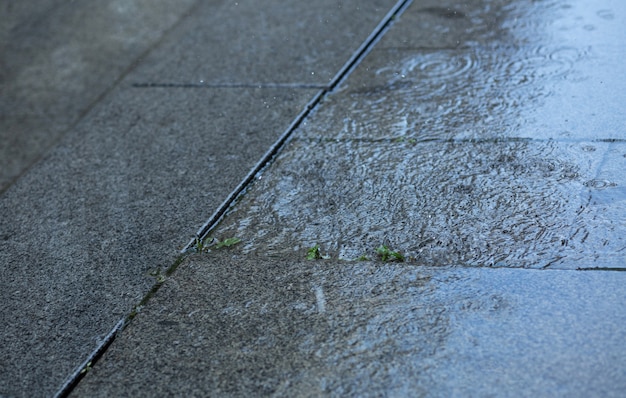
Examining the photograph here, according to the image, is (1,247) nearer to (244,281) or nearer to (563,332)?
(244,281)

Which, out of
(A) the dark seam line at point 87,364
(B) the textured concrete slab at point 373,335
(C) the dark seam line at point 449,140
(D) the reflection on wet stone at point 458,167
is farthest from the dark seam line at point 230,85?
(A) the dark seam line at point 87,364

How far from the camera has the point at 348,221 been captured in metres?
3.41

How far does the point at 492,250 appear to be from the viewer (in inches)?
122

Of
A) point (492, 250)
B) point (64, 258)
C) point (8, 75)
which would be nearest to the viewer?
point (492, 250)

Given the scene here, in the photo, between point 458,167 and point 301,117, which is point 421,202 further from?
point 301,117

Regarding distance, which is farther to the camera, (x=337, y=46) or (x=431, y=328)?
(x=337, y=46)

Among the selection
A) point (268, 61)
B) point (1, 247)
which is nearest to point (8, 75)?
point (268, 61)

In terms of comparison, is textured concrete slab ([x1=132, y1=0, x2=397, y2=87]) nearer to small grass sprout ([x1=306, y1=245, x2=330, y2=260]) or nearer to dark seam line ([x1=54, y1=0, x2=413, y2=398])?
dark seam line ([x1=54, y1=0, x2=413, y2=398])

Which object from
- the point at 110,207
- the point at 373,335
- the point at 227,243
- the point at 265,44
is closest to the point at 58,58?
the point at 265,44

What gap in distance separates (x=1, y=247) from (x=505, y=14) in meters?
3.71

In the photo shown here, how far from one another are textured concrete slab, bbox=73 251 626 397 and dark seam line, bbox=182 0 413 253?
45 cm

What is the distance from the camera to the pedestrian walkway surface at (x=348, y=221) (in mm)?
2639

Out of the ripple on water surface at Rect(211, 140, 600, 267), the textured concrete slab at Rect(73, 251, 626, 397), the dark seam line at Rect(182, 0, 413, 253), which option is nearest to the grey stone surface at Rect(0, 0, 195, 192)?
the dark seam line at Rect(182, 0, 413, 253)

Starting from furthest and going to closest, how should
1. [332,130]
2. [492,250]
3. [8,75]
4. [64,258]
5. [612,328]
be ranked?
[8,75] → [332,130] → [64,258] → [492,250] → [612,328]
